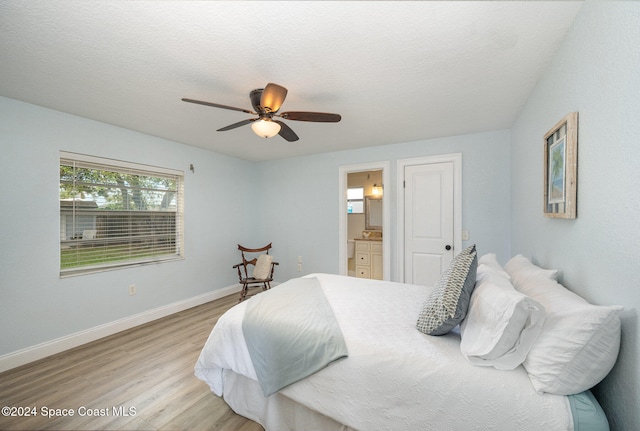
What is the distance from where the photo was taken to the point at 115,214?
122 inches

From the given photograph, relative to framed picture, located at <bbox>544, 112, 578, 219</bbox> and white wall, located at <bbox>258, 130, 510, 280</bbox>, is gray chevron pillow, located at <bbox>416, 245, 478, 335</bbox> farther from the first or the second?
white wall, located at <bbox>258, 130, 510, 280</bbox>

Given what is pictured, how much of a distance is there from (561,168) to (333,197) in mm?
2905

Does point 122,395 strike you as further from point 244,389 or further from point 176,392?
point 244,389

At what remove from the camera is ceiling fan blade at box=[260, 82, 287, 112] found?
5.69 ft

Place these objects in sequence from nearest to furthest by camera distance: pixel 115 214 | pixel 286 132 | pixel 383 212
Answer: pixel 286 132
pixel 115 214
pixel 383 212

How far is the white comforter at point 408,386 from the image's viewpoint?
1.08 metres

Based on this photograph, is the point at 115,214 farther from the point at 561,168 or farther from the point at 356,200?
the point at 356,200

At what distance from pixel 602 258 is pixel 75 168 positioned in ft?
13.5

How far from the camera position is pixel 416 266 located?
11.9ft

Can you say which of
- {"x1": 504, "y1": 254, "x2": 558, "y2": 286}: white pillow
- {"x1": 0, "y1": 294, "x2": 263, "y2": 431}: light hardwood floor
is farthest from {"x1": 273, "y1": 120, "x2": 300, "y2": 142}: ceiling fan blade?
{"x1": 0, "y1": 294, "x2": 263, "y2": 431}: light hardwood floor

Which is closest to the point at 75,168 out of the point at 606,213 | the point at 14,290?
the point at 14,290

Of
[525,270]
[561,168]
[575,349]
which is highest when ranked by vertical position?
[561,168]

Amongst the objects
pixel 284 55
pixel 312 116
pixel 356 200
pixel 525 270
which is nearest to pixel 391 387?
pixel 525 270

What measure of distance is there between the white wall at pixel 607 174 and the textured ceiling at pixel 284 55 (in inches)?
11.2
